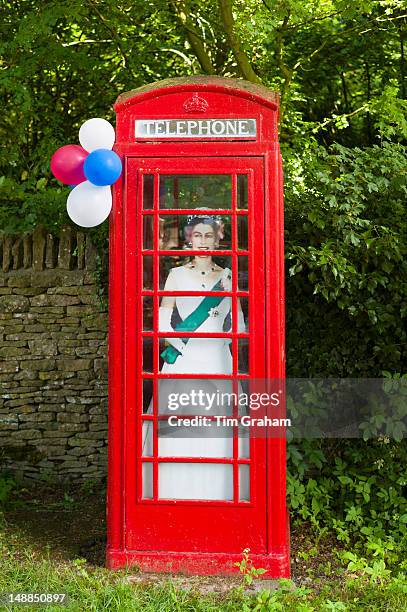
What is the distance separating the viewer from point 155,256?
3.93 meters

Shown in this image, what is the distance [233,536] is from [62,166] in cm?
230

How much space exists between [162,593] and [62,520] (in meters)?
1.81

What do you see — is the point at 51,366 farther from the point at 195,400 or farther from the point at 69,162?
the point at 69,162

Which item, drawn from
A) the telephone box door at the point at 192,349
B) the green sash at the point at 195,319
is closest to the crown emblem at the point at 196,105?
the telephone box door at the point at 192,349

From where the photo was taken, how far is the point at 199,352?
3.97 meters

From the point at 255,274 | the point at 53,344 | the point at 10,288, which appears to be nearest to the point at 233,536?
the point at 255,274

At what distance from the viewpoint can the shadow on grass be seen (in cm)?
450

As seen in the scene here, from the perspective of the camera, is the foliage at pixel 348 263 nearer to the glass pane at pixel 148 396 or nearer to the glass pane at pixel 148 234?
the glass pane at pixel 148 234

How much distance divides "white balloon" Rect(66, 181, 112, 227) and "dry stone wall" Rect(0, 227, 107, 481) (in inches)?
83.1

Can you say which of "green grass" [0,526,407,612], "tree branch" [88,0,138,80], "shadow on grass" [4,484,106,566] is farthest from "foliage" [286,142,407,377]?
"tree branch" [88,0,138,80]

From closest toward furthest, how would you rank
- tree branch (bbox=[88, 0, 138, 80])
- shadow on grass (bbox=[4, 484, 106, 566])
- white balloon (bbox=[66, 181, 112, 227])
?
white balloon (bbox=[66, 181, 112, 227]), shadow on grass (bbox=[4, 484, 106, 566]), tree branch (bbox=[88, 0, 138, 80])

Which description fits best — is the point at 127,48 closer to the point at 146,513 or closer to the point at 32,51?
the point at 32,51

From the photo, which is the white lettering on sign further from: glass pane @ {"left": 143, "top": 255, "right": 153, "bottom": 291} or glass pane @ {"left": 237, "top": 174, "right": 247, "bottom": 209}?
glass pane @ {"left": 143, "top": 255, "right": 153, "bottom": 291}

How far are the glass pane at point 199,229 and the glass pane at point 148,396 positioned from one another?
32.0 inches
